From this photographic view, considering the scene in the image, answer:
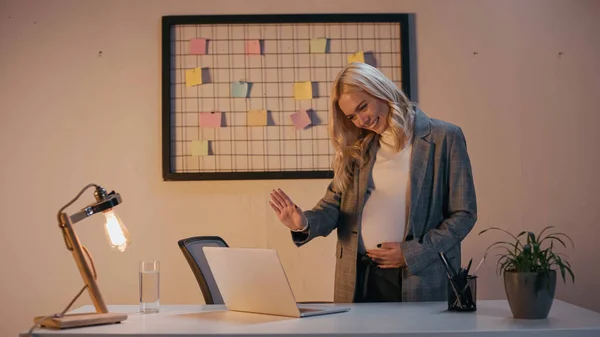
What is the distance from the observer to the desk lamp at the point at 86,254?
176cm

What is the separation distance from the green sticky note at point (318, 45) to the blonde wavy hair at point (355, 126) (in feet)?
3.18

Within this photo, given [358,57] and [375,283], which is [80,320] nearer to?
[375,283]

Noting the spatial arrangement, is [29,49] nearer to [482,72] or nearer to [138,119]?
[138,119]

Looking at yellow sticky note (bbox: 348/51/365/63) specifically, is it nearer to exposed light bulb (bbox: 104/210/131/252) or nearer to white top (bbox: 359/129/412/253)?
white top (bbox: 359/129/412/253)

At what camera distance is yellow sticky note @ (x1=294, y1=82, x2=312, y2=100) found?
349 centimetres

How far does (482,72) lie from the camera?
139 inches

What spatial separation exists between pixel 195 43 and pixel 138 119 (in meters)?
0.46

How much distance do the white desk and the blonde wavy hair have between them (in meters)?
0.66

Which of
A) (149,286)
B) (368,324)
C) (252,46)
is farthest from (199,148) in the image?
(368,324)

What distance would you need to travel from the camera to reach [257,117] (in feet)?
11.4

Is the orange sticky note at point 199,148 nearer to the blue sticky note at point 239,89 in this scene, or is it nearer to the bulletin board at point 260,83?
the bulletin board at point 260,83

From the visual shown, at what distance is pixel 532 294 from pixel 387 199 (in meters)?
0.79

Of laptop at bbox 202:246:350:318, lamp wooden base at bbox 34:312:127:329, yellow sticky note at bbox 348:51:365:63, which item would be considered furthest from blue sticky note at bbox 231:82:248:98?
lamp wooden base at bbox 34:312:127:329

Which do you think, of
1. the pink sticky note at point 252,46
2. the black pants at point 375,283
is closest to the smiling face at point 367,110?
the black pants at point 375,283
